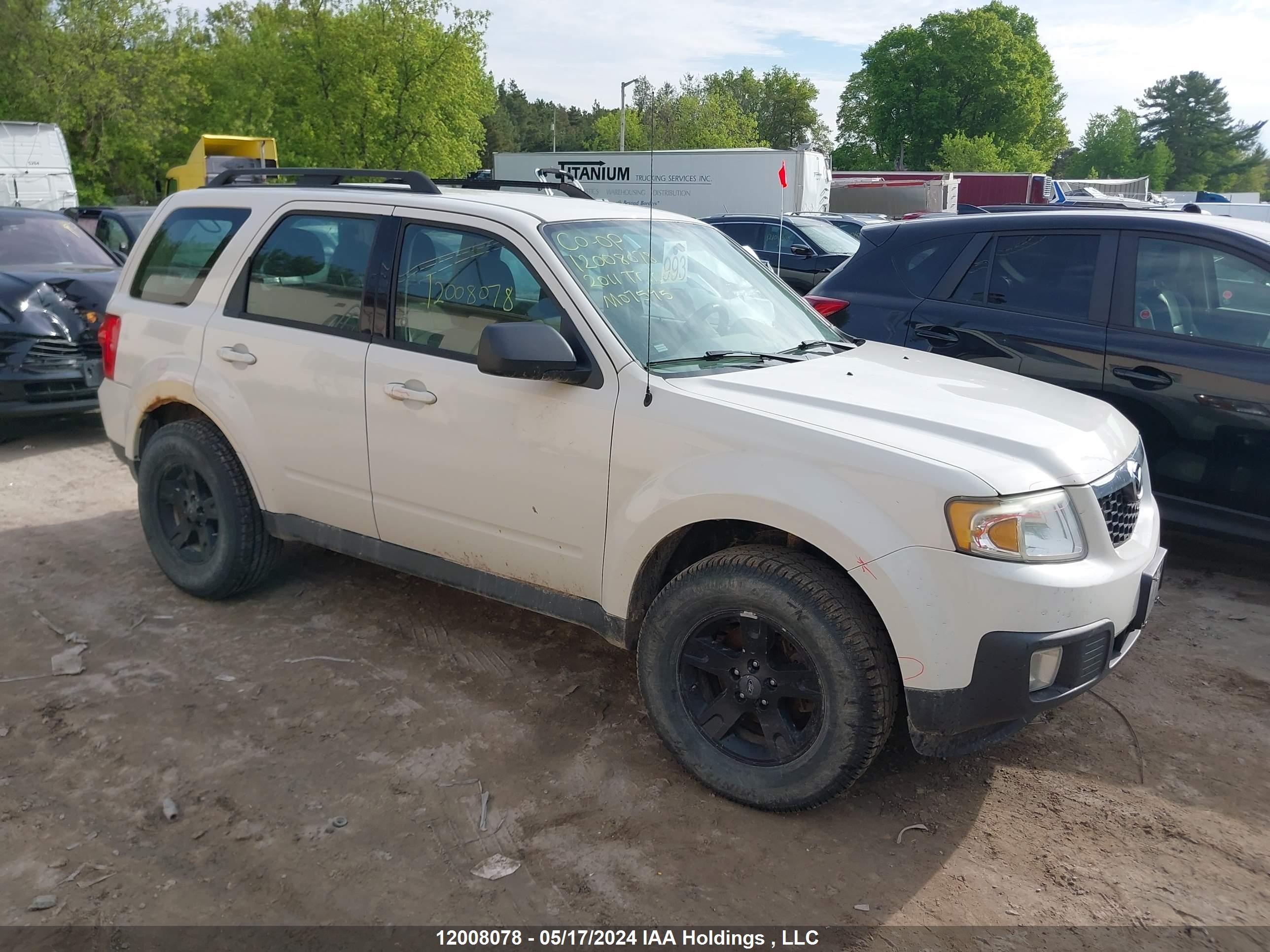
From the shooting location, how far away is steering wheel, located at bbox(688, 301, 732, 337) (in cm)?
379

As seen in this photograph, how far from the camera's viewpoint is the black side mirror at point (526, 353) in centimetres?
325

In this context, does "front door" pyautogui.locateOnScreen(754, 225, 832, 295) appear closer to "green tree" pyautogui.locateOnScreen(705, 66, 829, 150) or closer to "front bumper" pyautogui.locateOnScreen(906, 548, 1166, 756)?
"green tree" pyautogui.locateOnScreen(705, 66, 829, 150)

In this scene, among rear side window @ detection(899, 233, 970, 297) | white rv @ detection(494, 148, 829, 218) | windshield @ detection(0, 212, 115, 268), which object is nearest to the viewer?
rear side window @ detection(899, 233, 970, 297)

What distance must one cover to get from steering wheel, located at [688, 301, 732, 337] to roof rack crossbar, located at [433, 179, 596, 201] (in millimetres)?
1080

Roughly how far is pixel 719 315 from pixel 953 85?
2709 inches

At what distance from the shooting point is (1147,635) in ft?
14.9

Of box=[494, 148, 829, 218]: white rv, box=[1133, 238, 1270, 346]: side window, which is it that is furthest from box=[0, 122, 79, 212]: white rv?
box=[1133, 238, 1270, 346]: side window

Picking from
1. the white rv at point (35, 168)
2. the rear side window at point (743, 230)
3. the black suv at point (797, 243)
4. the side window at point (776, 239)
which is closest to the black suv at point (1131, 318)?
the black suv at point (797, 243)

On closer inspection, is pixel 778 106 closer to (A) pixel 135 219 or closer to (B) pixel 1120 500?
(A) pixel 135 219

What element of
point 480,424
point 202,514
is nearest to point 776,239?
point 202,514

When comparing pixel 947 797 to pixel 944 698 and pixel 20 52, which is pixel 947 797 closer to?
pixel 944 698

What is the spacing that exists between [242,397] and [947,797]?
322cm

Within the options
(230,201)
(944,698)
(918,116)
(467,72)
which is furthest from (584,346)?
A: (918,116)

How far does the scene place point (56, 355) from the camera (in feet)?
24.6
